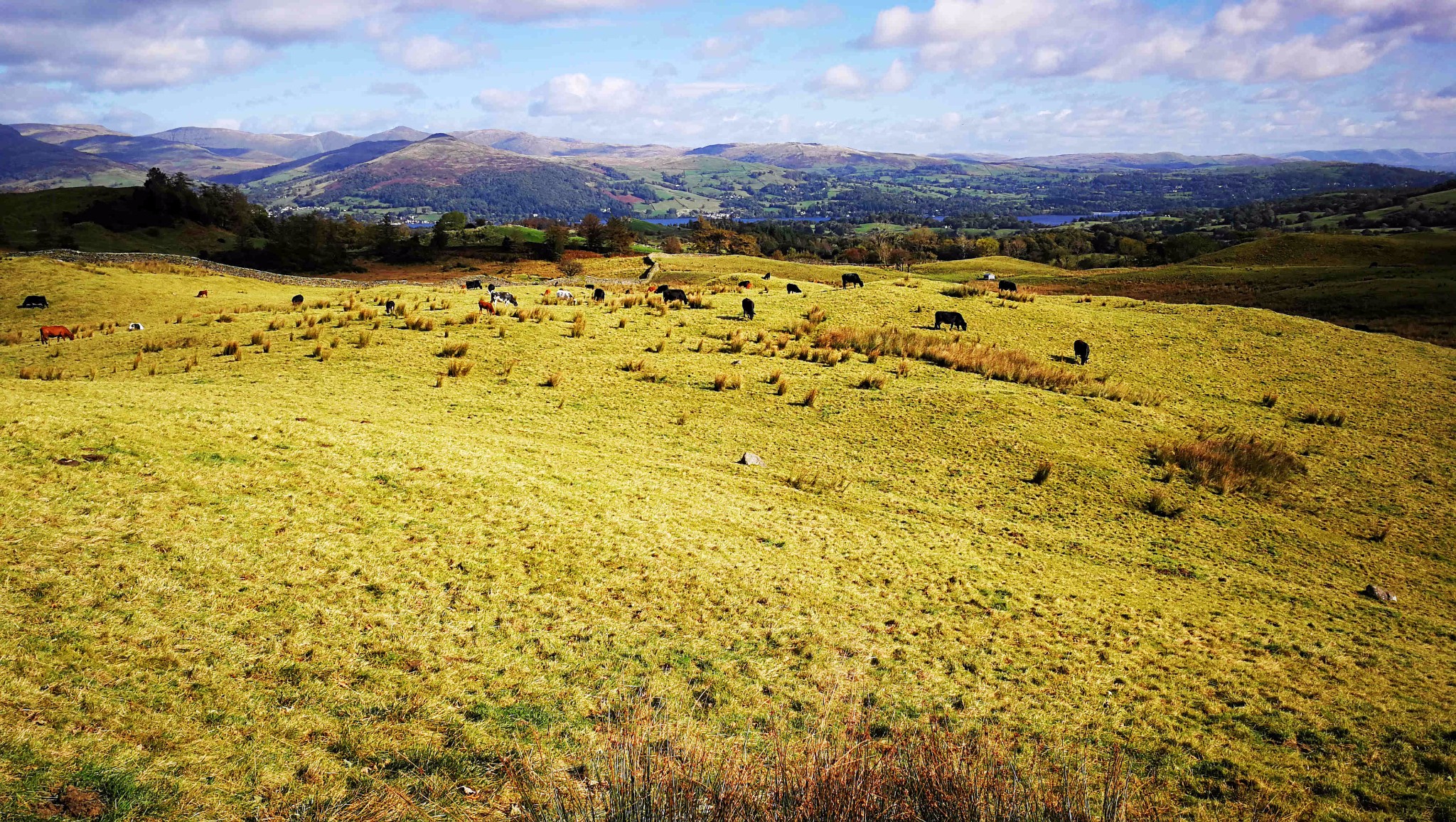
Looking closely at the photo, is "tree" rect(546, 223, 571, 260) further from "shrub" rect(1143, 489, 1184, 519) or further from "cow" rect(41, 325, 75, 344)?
"shrub" rect(1143, 489, 1184, 519)

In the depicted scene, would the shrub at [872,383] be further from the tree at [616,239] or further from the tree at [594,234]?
the tree at [594,234]

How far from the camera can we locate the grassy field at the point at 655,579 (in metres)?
5.28

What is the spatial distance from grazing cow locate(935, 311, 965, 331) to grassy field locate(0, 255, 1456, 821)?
8.58 metres

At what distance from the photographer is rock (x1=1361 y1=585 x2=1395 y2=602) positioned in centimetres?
1019

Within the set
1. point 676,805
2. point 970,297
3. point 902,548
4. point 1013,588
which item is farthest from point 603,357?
point 970,297

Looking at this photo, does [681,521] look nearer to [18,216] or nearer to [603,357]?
[603,357]

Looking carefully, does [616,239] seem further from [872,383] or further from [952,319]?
[872,383]

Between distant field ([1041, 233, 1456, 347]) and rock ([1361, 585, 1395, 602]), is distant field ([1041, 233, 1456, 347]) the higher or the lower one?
the higher one

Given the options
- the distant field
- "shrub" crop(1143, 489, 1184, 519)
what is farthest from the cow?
the distant field

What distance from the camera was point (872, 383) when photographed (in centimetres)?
1977

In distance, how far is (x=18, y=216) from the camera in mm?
66500

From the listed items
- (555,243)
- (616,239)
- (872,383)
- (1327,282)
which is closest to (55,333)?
(872,383)

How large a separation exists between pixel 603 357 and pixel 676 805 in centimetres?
1840

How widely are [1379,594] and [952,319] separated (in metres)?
18.7
